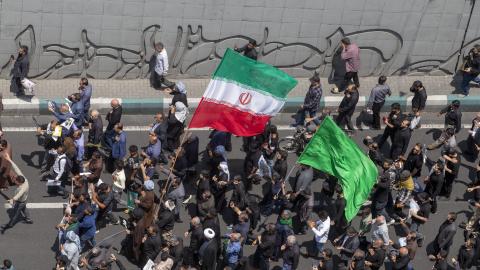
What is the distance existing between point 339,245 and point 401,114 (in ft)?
14.3

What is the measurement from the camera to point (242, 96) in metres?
27.4

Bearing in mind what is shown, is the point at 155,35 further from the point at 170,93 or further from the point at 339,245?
the point at 339,245

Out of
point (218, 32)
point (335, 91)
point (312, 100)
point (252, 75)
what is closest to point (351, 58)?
point (335, 91)

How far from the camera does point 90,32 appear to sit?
107 ft

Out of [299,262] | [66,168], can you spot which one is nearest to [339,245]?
[299,262]

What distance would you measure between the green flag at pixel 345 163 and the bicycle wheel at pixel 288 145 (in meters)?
4.35

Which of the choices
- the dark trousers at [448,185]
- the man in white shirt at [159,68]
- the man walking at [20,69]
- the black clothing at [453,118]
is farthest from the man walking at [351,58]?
the man walking at [20,69]

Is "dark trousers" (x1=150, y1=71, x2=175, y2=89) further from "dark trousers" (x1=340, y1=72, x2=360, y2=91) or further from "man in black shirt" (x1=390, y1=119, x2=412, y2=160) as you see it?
"man in black shirt" (x1=390, y1=119, x2=412, y2=160)

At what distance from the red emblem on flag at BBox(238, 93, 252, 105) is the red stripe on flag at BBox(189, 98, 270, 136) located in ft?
0.77

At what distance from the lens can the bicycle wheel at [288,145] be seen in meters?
31.6

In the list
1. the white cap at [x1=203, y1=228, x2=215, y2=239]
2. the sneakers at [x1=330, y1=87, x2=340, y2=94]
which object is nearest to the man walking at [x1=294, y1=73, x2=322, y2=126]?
the sneakers at [x1=330, y1=87, x2=340, y2=94]

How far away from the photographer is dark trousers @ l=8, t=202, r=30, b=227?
28031mm

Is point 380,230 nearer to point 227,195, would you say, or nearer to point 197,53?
point 227,195

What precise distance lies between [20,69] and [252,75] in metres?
7.62
